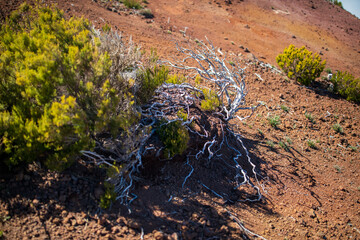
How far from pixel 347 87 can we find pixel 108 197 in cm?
781

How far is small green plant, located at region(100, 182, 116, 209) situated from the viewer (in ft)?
8.55

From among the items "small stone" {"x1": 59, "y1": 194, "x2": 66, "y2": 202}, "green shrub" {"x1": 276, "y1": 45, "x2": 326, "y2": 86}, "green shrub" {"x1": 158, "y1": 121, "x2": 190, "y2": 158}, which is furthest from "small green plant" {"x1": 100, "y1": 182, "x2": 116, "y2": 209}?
"green shrub" {"x1": 276, "y1": 45, "x2": 326, "y2": 86}

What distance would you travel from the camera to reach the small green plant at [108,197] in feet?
8.55

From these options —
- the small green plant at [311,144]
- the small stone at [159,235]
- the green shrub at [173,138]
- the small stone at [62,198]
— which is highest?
the small green plant at [311,144]

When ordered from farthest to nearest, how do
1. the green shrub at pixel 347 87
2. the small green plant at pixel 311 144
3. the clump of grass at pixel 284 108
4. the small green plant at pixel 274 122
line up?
1. the green shrub at pixel 347 87
2. the clump of grass at pixel 284 108
3. the small green plant at pixel 274 122
4. the small green plant at pixel 311 144

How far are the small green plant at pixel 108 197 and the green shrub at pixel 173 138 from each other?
2.75ft

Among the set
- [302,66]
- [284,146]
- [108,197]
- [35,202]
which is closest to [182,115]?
[108,197]

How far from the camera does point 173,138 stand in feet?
10.5

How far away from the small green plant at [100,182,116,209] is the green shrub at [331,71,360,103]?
751 centimetres

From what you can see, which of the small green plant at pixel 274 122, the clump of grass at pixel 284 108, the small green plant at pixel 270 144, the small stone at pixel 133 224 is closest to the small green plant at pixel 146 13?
the clump of grass at pixel 284 108

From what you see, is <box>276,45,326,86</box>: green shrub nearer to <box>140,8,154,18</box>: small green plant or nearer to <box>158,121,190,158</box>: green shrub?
<box>140,8,154,18</box>: small green plant

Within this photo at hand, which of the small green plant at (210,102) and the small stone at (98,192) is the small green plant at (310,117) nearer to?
the small green plant at (210,102)

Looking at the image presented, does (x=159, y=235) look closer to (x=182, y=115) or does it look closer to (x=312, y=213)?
(x=182, y=115)

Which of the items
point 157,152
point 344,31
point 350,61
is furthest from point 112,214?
point 344,31
